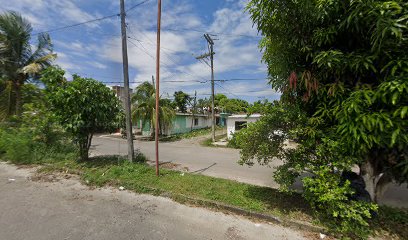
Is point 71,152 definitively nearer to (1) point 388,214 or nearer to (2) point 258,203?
(2) point 258,203

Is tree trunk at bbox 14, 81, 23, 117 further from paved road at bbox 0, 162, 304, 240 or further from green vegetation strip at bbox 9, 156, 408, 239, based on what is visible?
paved road at bbox 0, 162, 304, 240

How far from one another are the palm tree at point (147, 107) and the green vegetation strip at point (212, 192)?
981 centimetres

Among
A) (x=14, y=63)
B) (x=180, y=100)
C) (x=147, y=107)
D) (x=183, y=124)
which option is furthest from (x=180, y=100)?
(x=14, y=63)

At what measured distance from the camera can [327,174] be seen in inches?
134

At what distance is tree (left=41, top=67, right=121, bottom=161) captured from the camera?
6.94m

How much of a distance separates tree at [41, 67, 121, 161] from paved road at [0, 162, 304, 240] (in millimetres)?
2616

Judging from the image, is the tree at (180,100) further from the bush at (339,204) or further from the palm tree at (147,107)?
the bush at (339,204)

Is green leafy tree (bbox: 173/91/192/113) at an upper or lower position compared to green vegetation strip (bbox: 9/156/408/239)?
upper

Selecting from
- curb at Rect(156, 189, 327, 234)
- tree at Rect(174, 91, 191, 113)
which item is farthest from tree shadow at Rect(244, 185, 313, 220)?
tree at Rect(174, 91, 191, 113)

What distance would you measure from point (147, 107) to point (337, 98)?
1557 cm

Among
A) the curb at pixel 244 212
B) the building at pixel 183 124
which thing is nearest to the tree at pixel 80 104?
the curb at pixel 244 212

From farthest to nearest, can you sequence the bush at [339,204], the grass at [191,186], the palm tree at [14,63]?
the palm tree at [14,63] → the grass at [191,186] → the bush at [339,204]

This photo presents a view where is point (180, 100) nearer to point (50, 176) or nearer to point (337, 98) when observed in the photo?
point (50, 176)

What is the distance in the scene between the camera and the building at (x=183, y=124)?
22.0 metres
